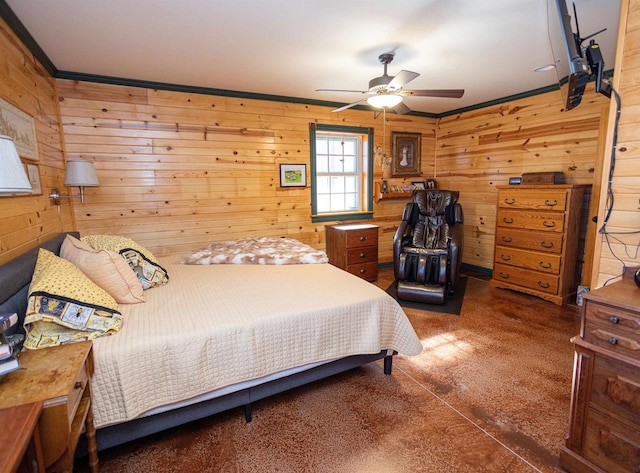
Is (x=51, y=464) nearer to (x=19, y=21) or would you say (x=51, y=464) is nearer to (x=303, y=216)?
(x=19, y=21)

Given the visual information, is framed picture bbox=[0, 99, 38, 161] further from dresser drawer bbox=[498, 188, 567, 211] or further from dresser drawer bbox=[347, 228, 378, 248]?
dresser drawer bbox=[498, 188, 567, 211]

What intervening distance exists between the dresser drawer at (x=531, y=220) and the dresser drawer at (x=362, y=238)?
151 cm

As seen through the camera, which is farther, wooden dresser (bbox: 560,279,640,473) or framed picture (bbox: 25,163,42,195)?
framed picture (bbox: 25,163,42,195)

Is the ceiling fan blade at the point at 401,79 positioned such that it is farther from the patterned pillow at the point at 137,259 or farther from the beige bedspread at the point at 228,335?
the patterned pillow at the point at 137,259

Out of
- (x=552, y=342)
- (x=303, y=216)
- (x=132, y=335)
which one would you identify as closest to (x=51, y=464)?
(x=132, y=335)

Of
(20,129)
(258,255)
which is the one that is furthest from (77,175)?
(258,255)

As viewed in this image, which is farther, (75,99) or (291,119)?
(291,119)

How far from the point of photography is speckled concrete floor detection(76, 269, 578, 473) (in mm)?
1566

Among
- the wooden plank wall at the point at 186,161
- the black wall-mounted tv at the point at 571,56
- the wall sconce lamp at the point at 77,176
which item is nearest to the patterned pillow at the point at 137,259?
the wall sconce lamp at the point at 77,176

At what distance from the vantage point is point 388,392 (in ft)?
6.85

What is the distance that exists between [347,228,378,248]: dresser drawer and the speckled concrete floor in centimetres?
182

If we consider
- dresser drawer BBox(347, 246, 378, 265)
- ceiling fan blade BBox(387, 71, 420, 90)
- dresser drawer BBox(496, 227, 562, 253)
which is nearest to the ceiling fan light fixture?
ceiling fan blade BBox(387, 71, 420, 90)

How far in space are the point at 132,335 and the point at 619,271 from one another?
2.31 meters

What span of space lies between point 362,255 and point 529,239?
1.89m
